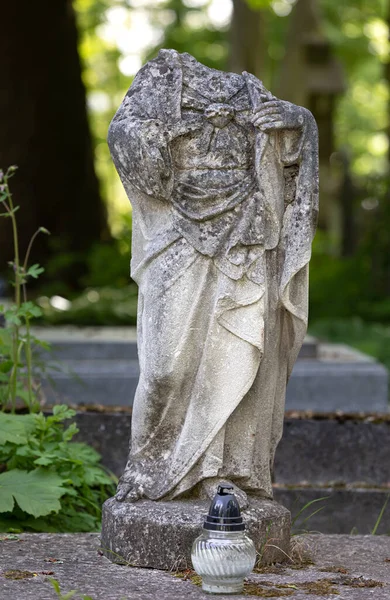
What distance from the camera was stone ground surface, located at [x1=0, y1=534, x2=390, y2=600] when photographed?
4613 millimetres

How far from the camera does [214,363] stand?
5.22m

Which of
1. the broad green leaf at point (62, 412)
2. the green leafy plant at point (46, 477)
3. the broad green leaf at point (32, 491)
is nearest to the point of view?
the broad green leaf at point (32, 491)

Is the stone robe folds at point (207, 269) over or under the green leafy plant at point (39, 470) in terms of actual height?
over

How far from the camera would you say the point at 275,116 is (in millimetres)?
5281

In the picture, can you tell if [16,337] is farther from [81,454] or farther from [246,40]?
[246,40]

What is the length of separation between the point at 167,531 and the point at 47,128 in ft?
47.5

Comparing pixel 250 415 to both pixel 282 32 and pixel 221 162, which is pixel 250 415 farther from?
pixel 282 32

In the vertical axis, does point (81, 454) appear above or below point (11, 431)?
below

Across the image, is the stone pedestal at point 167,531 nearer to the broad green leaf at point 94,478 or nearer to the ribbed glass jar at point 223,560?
the ribbed glass jar at point 223,560

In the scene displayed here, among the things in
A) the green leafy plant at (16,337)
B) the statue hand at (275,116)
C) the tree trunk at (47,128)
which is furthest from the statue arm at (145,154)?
the tree trunk at (47,128)

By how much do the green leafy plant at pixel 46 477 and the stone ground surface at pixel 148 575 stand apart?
0.83ft

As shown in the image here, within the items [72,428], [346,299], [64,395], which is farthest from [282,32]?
[72,428]

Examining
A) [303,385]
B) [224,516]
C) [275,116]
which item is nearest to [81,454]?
[224,516]

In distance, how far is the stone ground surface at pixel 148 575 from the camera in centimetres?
461
